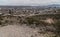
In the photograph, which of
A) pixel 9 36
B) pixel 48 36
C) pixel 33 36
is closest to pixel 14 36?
pixel 9 36

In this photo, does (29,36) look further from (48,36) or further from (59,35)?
(59,35)

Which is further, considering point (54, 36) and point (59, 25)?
point (59, 25)

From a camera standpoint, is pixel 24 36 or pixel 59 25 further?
pixel 59 25

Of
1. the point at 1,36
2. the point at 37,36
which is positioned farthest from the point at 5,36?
the point at 37,36

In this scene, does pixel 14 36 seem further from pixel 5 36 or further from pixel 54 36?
pixel 54 36

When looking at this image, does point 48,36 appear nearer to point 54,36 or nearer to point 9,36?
point 54,36

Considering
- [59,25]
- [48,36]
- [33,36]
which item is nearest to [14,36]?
[33,36]

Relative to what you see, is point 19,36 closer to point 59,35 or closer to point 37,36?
point 37,36
